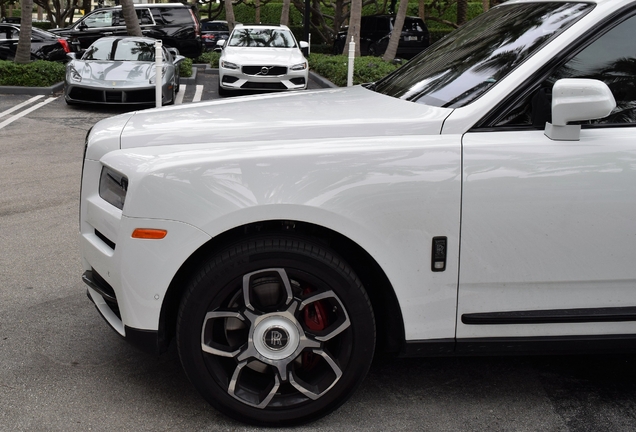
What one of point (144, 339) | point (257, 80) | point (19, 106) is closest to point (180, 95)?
point (257, 80)

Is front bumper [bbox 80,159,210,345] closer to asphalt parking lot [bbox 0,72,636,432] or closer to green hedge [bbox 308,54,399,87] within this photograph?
asphalt parking lot [bbox 0,72,636,432]

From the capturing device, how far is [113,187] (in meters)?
3.19

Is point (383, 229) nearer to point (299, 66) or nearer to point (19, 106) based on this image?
point (19, 106)

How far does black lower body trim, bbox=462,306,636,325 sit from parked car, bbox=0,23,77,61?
21.4 meters

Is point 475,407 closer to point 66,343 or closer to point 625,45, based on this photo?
point 625,45

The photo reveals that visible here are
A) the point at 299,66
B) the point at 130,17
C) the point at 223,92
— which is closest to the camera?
the point at 299,66

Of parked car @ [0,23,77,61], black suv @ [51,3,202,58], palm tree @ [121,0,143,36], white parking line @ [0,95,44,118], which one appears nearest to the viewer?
white parking line @ [0,95,44,118]

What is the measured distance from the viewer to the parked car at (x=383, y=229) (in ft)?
9.55

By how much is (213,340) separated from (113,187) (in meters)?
0.76

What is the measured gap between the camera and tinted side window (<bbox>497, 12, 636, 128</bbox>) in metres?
3.05

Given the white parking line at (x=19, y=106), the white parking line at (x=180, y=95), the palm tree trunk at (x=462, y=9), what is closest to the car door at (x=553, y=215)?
the white parking line at (x=19, y=106)

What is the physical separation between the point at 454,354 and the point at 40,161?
24.0 ft

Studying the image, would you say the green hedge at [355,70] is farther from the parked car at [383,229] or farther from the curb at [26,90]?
Result: the parked car at [383,229]

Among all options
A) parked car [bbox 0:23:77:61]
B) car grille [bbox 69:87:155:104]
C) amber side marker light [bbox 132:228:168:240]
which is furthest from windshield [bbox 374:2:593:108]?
parked car [bbox 0:23:77:61]
